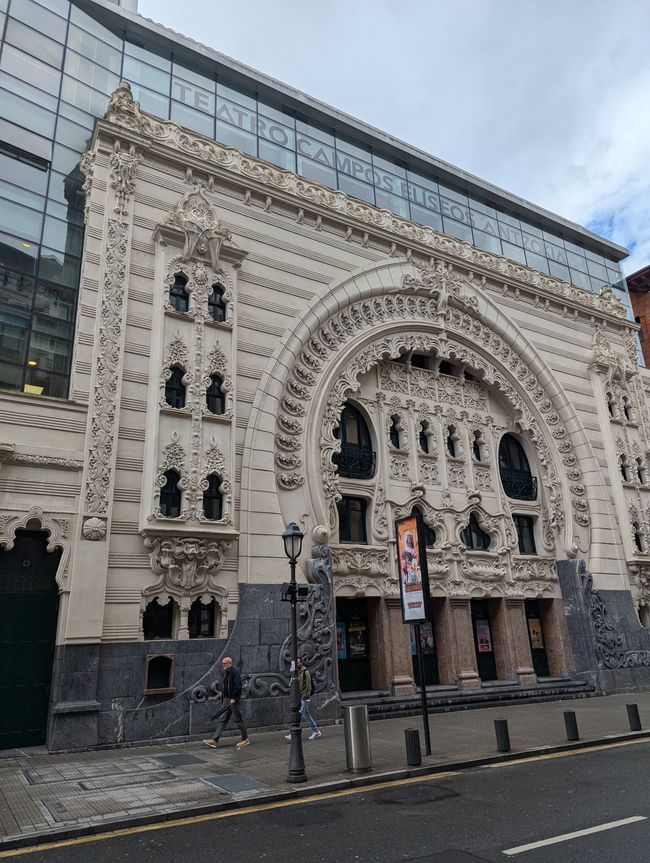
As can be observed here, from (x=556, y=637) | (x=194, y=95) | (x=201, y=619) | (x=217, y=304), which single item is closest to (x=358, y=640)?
(x=201, y=619)

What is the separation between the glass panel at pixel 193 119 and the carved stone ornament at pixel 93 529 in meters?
15.6

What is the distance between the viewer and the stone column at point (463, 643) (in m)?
21.8

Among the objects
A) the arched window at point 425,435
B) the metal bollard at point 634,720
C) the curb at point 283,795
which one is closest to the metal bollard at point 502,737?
the curb at point 283,795

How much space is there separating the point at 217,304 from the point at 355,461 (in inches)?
292

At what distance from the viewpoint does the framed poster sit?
12867 mm

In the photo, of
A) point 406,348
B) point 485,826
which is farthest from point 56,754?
point 406,348

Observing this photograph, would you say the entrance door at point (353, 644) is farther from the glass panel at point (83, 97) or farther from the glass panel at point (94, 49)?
the glass panel at point (94, 49)

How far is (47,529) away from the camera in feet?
49.4

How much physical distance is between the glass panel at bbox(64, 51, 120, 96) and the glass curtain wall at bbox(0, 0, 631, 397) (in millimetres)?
43

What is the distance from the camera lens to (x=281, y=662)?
1711cm


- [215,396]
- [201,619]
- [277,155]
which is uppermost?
[277,155]

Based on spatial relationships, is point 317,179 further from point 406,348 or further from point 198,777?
point 198,777

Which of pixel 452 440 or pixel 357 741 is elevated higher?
pixel 452 440

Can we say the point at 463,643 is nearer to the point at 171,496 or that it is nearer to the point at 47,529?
the point at 171,496
